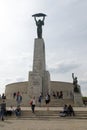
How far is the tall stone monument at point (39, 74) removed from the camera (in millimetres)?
29828

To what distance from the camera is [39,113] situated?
18516mm

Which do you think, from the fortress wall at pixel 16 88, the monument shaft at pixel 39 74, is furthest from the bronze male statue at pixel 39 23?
the fortress wall at pixel 16 88

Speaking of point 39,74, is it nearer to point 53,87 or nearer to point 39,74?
point 39,74

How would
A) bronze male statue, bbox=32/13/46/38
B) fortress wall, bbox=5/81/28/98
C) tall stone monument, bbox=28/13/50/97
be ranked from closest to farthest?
tall stone monument, bbox=28/13/50/97 → bronze male statue, bbox=32/13/46/38 → fortress wall, bbox=5/81/28/98

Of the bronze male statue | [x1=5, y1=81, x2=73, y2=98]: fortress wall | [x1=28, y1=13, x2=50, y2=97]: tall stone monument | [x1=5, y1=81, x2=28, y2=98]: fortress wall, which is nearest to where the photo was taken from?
[x1=28, y1=13, x2=50, y2=97]: tall stone monument

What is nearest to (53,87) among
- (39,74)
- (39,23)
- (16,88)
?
(16,88)

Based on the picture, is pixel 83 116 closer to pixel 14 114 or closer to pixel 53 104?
pixel 14 114

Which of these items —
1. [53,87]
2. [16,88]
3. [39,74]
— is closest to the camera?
[39,74]

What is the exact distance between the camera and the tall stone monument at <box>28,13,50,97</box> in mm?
29828

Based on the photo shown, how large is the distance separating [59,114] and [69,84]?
86.6 ft

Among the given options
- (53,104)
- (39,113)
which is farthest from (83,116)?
(53,104)

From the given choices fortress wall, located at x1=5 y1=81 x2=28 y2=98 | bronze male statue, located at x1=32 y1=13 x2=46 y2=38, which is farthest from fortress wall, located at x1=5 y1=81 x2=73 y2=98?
bronze male statue, located at x1=32 y1=13 x2=46 y2=38

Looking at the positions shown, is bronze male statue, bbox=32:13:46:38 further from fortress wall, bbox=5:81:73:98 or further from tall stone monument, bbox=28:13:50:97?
fortress wall, bbox=5:81:73:98

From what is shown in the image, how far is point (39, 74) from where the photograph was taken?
3048cm
